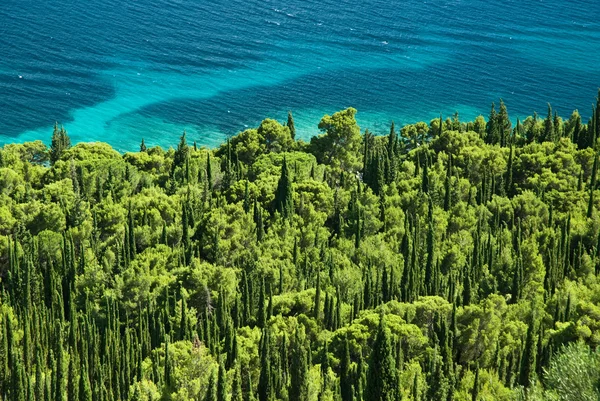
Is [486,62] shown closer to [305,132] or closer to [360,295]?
[305,132]

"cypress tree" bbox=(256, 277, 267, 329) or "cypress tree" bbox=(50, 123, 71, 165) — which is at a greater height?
"cypress tree" bbox=(50, 123, 71, 165)

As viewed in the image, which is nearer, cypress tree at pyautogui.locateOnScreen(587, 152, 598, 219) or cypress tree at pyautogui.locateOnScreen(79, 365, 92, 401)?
cypress tree at pyautogui.locateOnScreen(79, 365, 92, 401)

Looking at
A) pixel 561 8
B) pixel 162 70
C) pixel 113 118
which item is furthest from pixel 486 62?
pixel 113 118

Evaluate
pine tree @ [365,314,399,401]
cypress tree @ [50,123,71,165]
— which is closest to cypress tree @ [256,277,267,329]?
pine tree @ [365,314,399,401]

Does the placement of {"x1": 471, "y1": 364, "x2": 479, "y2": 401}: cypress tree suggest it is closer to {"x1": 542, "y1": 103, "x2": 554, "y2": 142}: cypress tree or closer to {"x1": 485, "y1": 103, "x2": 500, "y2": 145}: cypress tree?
{"x1": 542, "y1": 103, "x2": 554, "y2": 142}: cypress tree

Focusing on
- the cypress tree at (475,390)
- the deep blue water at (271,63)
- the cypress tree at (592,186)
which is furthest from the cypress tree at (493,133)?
the cypress tree at (475,390)

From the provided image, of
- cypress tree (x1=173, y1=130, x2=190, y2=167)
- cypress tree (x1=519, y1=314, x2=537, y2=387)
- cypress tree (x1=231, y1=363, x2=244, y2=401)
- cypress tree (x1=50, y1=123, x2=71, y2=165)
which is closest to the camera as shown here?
cypress tree (x1=231, y1=363, x2=244, y2=401)

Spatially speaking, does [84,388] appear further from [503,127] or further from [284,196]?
[503,127]
